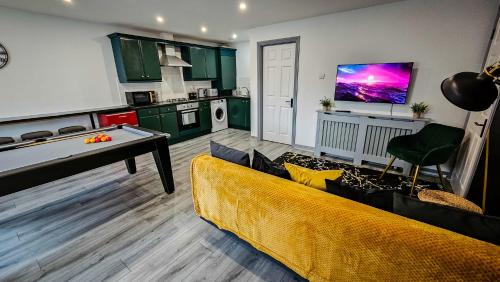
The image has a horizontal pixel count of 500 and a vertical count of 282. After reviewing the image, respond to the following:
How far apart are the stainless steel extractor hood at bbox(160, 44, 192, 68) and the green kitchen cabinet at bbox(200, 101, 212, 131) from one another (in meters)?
1.05

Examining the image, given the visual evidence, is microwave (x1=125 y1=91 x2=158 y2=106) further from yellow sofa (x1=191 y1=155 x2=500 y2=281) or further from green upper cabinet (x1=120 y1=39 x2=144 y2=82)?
yellow sofa (x1=191 y1=155 x2=500 y2=281)

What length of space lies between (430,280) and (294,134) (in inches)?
134

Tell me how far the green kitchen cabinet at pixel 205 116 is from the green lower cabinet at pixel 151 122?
1143 millimetres

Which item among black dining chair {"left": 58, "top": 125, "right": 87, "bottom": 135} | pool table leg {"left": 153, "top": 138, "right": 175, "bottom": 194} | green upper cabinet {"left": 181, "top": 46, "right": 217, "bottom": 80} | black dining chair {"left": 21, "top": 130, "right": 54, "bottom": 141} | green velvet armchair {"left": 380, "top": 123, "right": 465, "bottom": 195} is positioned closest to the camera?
green velvet armchair {"left": 380, "top": 123, "right": 465, "bottom": 195}

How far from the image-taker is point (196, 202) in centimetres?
195

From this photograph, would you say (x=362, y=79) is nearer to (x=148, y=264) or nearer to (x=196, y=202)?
(x=196, y=202)

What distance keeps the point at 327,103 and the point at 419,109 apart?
4.19 feet

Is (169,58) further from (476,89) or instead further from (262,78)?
(476,89)

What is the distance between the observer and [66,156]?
5.79 feet

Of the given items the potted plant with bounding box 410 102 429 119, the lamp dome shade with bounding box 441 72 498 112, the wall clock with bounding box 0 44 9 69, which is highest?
the wall clock with bounding box 0 44 9 69

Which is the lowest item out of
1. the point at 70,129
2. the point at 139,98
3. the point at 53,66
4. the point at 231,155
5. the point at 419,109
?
the point at 70,129

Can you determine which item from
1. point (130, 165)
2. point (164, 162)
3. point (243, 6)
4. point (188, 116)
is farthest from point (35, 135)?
point (243, 6)

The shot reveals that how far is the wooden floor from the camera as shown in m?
1.56

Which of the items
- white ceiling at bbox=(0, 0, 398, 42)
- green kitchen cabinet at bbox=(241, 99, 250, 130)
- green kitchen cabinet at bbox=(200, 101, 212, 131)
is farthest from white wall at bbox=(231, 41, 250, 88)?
white ceiling at bbox=(0, 0, 398, 42)
